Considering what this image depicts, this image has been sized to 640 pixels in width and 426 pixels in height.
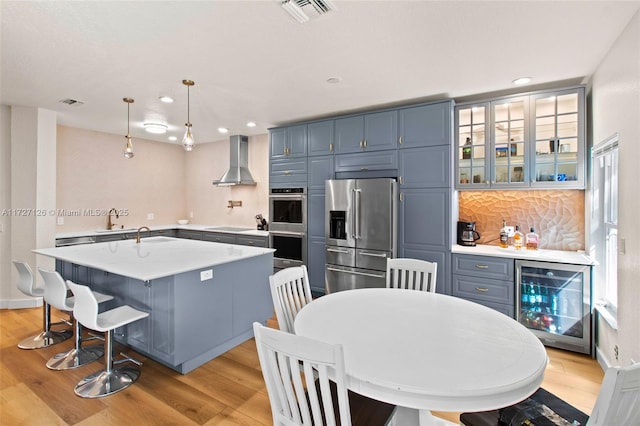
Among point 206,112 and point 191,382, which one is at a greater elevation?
point 206,112

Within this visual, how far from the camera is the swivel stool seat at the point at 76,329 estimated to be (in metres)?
2.44

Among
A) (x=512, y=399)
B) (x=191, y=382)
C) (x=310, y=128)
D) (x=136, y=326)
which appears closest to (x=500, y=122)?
(x=310, y=128)

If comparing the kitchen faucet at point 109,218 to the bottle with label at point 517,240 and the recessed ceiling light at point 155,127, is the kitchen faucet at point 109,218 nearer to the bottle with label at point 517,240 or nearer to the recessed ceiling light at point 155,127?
the recessed ceiling light at point 155,127

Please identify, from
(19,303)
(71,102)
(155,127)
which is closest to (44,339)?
(19,303)

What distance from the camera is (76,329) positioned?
270 centimetres

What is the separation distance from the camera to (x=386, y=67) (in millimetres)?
2686

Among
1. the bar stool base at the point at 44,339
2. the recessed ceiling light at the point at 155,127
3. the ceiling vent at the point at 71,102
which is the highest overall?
the ceiling vent at the point at 71,102

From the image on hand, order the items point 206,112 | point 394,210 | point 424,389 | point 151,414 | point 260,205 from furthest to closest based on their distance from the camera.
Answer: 1. point 260,205
2. point 206,112
3. point 394,210
4. point 151,414
5. point 424,389

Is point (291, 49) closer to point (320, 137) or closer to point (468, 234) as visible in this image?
point (320, 137)

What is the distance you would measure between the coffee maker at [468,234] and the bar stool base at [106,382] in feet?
11.4

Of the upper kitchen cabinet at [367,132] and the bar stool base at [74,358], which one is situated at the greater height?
the upper kitchen cabinet at [367,132]

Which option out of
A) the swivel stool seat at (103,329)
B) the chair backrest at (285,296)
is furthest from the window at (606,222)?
the swivel stool seat at (103,329)

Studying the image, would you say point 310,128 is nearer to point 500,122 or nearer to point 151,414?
point 500,122

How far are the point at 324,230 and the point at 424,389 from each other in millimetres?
3245
